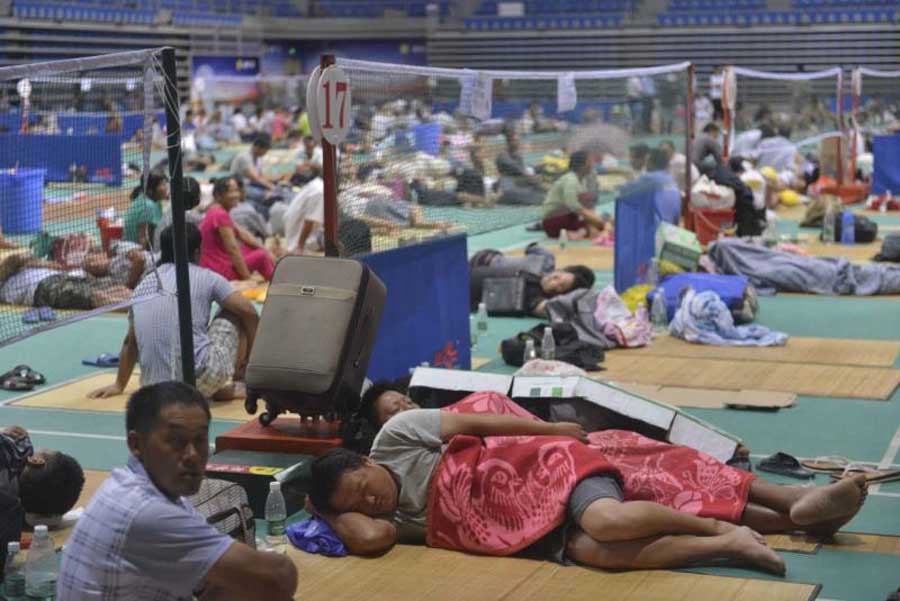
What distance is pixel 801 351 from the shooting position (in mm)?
10938

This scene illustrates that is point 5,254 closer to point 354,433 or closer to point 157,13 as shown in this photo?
point 354,433

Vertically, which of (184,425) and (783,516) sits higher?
(184,425)

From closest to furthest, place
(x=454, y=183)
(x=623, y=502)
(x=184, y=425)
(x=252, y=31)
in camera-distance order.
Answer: (x=184, y=425)
(x=623, y=502)
(x=454, y=183)
(x=252, y=31)

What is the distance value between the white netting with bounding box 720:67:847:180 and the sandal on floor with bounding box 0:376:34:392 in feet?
38.6

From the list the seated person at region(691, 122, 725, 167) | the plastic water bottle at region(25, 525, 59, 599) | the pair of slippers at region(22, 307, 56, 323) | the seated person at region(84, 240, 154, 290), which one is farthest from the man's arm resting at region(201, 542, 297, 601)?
the seated person at region(691, 122, 725, 167)

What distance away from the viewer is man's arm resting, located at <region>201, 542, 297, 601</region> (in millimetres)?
3934

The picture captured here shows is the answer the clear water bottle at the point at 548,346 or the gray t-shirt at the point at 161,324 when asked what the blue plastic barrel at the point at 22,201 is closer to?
the gray t-shirt at the point at 161,324

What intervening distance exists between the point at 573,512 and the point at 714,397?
3.55 m

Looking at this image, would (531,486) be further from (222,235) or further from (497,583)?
(222,235)

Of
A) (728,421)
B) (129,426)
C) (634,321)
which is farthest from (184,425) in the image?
(634,321)

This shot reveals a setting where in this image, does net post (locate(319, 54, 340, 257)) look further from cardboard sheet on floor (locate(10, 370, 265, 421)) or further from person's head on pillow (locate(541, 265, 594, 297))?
person's head on pillow (locate(541, 265, 594, 297))

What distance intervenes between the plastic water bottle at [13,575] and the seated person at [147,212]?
13.9 ft

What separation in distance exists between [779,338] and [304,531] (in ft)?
18.9

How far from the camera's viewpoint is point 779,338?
11180mm
